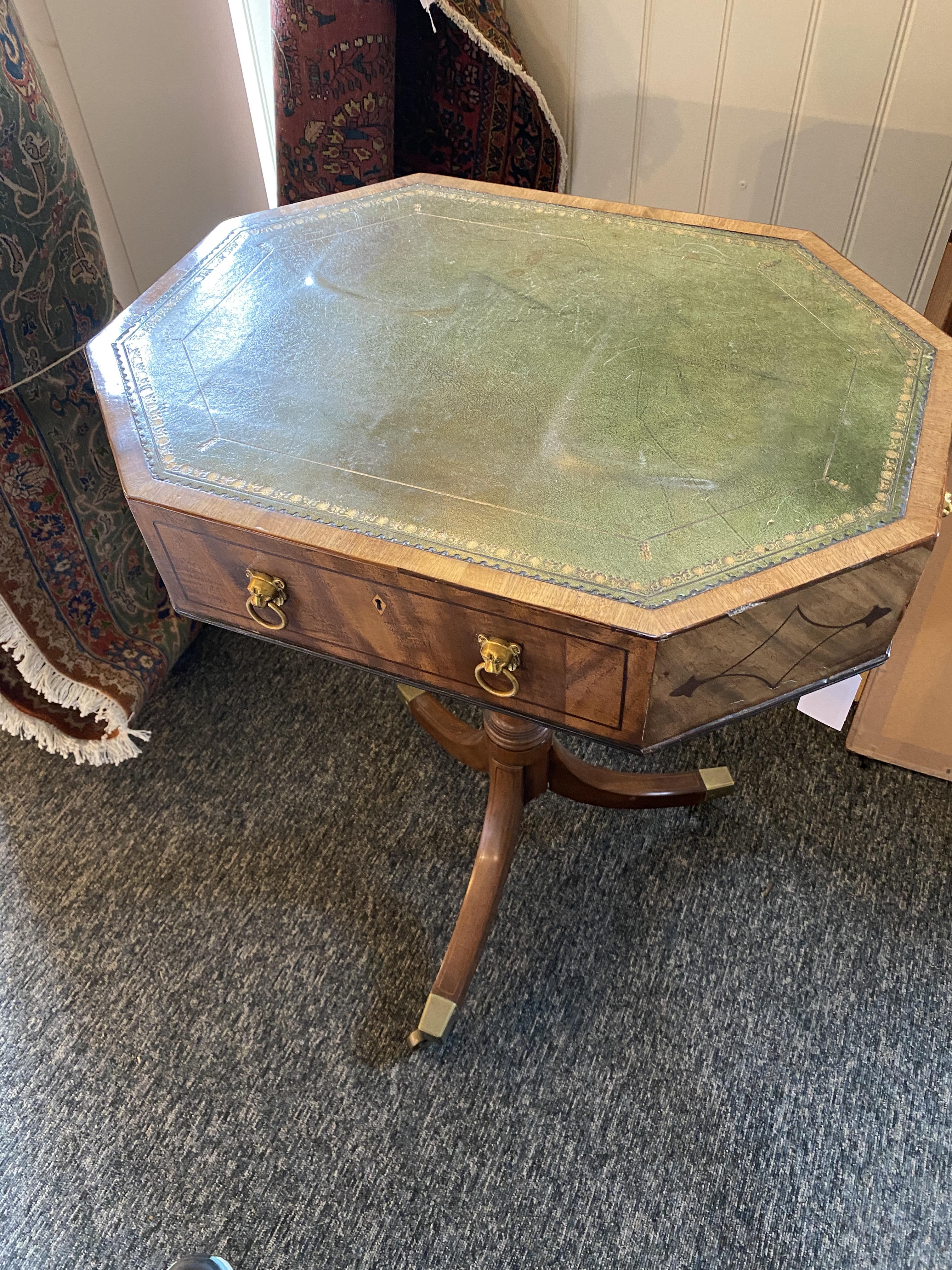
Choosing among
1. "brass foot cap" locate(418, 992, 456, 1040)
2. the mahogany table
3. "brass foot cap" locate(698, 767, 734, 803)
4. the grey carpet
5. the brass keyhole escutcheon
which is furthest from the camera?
"brass foot cap" locate(698, 767, 734, 803)

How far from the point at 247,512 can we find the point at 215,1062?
808 millimetres

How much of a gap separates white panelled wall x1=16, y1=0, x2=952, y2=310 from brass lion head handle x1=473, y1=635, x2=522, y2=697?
45.3 inches

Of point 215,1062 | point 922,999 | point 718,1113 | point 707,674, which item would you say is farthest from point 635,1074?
point 707,674

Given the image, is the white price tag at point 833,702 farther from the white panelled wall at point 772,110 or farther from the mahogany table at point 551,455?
the white panelled wall at point 772,110

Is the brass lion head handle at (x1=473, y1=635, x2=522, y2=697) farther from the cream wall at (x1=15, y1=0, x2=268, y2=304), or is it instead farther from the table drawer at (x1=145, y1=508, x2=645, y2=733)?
the cream wall at (x1=15, y1=0, x2=268, y2=304)

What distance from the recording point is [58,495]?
1.46 metres

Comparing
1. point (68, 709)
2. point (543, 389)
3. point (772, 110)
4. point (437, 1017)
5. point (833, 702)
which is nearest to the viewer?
point (543, 389)

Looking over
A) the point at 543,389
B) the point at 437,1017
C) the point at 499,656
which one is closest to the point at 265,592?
the point at 499,656

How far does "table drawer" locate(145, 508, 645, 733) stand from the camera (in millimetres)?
808

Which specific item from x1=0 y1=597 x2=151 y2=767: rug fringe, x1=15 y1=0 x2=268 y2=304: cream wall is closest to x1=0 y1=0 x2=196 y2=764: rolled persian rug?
x1=0 y1=597 x2=151 y2=767: rug fringe

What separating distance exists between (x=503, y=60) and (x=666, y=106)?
292 mm

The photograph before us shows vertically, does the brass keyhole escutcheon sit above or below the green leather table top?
below

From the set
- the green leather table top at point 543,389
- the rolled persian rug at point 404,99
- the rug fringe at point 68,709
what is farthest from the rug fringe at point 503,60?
the rug fringe at point 68,709

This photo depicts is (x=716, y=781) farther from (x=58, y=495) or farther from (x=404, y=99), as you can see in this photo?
(x=404, y=99)
